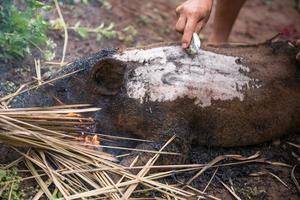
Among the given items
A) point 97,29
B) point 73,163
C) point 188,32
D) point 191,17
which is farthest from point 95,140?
point 97,29

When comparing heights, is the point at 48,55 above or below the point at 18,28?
below

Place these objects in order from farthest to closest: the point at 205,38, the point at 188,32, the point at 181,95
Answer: the point at 205,38 → the point at 188,32 → the point at 181,95

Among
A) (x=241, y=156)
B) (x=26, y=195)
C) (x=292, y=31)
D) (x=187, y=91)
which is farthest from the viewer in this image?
(x=292, y=31)

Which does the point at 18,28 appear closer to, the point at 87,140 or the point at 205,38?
the point at 87,140

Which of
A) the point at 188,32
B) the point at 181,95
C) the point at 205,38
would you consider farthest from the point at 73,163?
the point at 205,38

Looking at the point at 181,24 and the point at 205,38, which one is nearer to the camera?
the point at 181,24

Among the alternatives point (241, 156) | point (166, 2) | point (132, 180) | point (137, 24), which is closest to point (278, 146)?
point (241, 156)

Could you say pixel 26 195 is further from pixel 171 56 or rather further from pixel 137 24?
pixel 137 24

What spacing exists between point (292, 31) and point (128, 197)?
3.44 metres

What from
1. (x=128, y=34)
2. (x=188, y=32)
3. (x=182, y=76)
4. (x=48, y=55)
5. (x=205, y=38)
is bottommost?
(x=205, y=38)

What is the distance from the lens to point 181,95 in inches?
102

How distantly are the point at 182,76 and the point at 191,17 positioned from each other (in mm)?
394

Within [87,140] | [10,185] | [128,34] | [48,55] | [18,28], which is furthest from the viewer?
[128,34]

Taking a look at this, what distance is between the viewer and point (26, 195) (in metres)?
2.22
